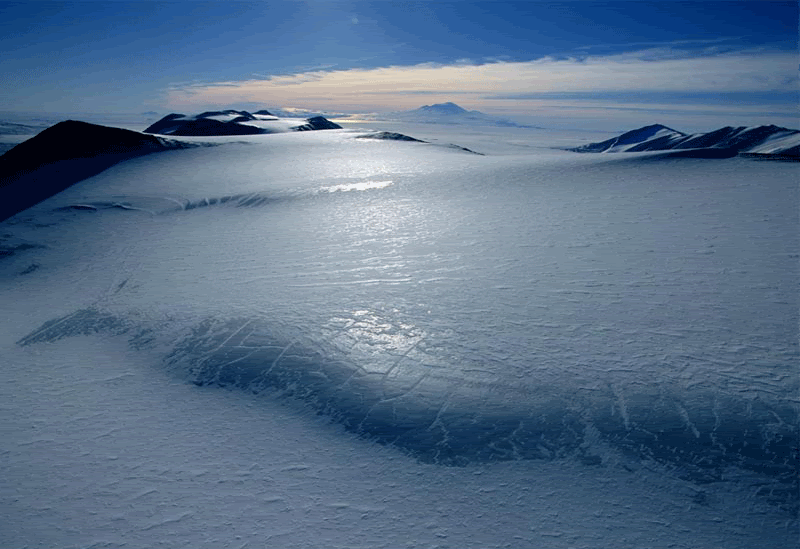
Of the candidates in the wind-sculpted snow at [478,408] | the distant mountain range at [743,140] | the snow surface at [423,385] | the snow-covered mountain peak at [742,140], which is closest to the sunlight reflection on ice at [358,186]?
the snow surface at [423,385]

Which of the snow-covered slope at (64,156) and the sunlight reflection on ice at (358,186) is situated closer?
the sunlight reflection on ice at (358,186)

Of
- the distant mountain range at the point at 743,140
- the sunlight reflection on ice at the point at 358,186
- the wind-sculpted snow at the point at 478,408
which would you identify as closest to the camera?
the wind-sculpted snow at the point at 478,408

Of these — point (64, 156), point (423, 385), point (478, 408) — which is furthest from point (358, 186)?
point (64, 156)

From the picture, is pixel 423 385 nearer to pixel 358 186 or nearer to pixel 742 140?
pixel 358 186

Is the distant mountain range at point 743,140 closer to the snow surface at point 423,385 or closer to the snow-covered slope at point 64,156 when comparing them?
the snow-covered slope at point 64,156

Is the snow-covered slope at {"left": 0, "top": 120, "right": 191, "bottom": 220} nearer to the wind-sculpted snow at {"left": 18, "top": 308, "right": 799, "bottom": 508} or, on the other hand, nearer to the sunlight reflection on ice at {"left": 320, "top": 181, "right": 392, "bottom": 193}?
the sunlight reflection on ice at {"left": 320, "top": 181, "right": 392, "bottom": 193}

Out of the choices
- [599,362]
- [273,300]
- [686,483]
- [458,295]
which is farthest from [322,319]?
[686,483]

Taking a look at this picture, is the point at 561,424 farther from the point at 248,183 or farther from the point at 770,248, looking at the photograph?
the point at 248,183
